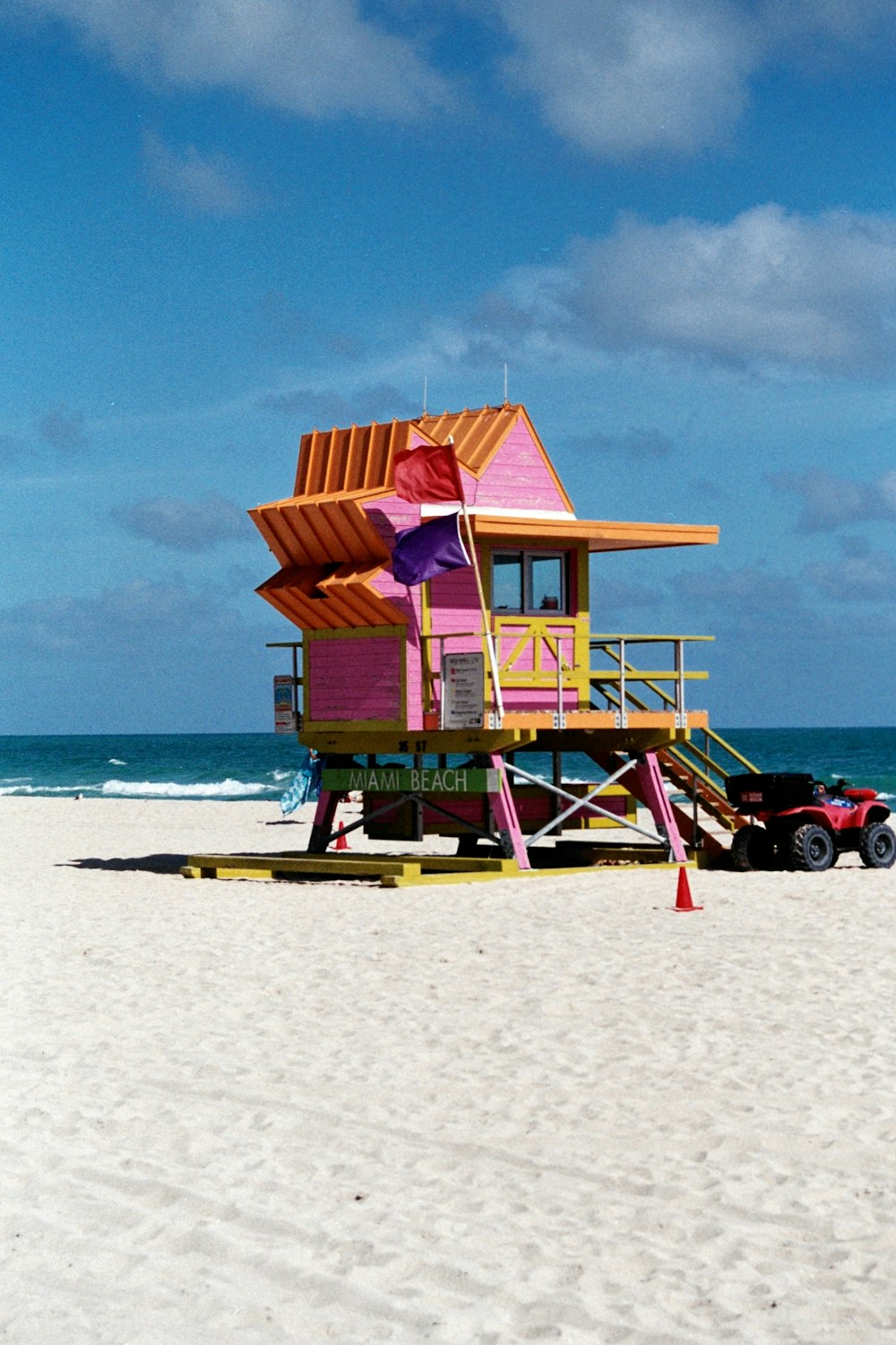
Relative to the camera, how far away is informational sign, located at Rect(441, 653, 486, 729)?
20.5m

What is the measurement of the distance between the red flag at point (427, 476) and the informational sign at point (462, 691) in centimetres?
199

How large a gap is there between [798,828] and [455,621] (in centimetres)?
533

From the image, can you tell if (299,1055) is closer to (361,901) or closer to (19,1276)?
(19,1276)

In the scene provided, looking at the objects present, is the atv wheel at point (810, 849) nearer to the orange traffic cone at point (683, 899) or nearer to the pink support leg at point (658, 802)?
the pink support leg at point (658, 802)

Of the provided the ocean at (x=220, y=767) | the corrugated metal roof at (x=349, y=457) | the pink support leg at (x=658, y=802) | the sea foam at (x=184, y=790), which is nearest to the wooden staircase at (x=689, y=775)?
the pink support leg at (x=658, y=802)

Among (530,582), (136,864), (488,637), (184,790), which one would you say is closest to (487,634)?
(488,637)

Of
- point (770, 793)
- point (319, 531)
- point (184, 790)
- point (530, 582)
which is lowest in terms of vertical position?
point (184, 790)

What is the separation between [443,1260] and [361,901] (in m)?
12.3

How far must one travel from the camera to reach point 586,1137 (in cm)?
882

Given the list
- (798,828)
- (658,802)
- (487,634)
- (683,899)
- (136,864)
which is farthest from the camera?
(136,864)

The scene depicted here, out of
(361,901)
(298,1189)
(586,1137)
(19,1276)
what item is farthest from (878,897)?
(19,1276)

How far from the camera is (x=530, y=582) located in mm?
22391

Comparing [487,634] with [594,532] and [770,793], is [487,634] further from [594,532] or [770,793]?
[770,793]

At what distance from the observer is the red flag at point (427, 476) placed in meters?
20.6
